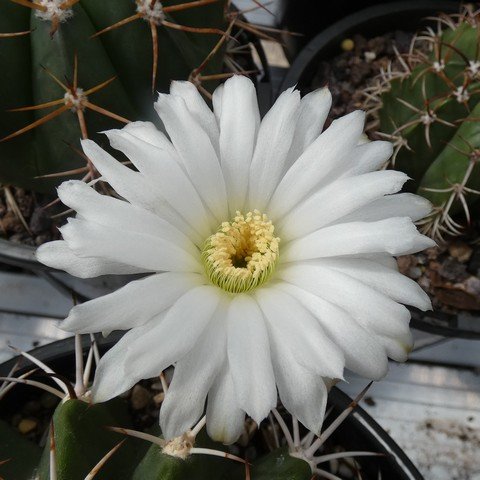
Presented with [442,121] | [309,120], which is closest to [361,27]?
[442,121]

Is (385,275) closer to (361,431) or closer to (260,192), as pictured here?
(260,192)

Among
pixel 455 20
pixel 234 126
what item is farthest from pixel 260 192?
pixel 455 20

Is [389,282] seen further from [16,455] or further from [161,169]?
[16,455]

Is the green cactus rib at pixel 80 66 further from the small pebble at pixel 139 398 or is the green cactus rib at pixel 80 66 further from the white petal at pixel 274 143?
the small pebble at pixel 139 398

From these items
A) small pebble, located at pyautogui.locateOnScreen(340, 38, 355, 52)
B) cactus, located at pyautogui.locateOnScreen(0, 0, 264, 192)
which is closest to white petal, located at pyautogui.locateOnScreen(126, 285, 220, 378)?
cactus, located at pyautogui.locateOnScreen(0, 0, 264, 192)

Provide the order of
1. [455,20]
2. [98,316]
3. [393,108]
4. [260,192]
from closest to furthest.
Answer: [98,316] → [260,192] → [393,108] → [455,20]
